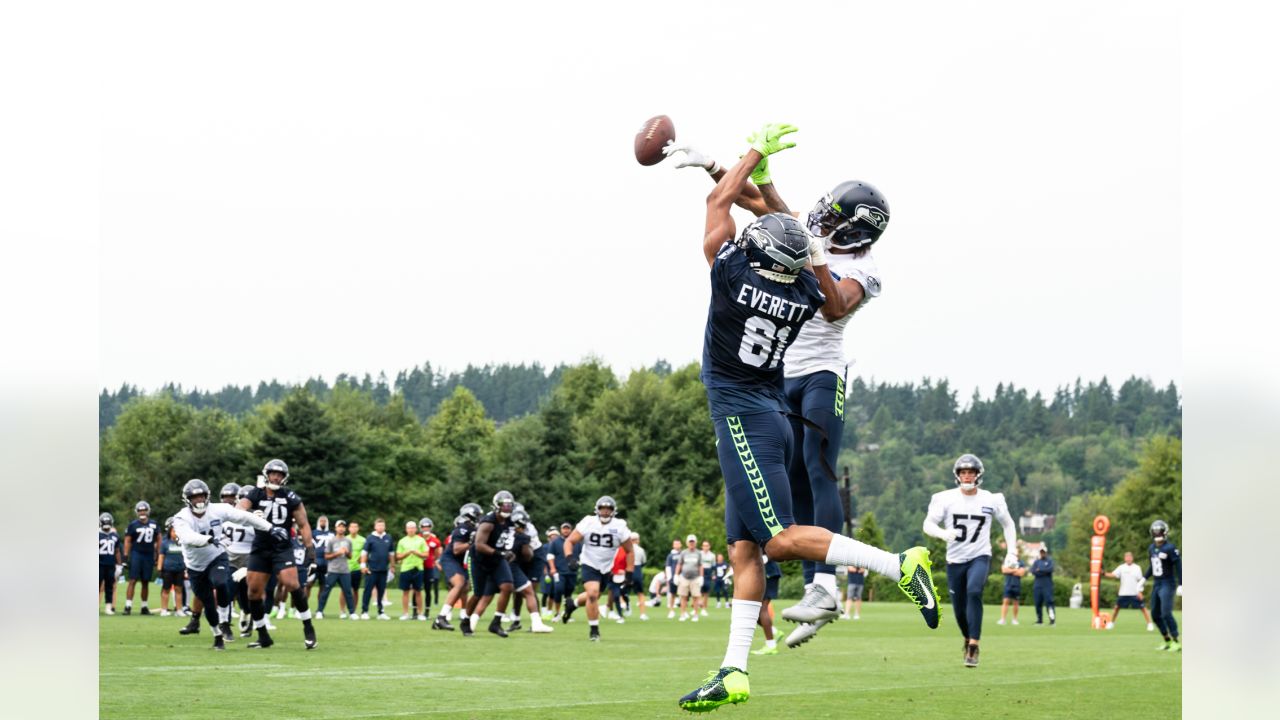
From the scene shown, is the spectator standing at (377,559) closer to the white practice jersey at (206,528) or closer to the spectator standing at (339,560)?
the spectator standing at (339,560)

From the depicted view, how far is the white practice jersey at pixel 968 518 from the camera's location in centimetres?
1856

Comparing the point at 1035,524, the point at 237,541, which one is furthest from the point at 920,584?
the point at 1035,524

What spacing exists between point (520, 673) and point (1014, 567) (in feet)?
21.7

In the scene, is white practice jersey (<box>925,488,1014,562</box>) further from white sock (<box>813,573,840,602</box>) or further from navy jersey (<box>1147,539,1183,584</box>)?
white sock (<box>813,573,840,602</box>)

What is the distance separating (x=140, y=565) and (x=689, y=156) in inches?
1060

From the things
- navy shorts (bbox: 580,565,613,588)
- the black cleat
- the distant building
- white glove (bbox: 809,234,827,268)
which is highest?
white glove (bbox: 809,234,827,268)

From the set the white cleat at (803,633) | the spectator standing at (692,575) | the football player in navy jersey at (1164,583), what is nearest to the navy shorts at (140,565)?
the spectator standing at (692,575)

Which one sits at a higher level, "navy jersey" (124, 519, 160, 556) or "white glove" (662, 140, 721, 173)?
"white glove" (662, 140, 721, 173)

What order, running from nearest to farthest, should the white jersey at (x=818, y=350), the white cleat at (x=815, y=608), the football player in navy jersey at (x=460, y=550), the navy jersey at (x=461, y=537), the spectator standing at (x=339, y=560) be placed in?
the white cleat at (x=815, y=608) → the white jersey at (x=818, y=350) → the football player in navy jersey at (x=460, y=550) → the navy jersey at (x=461, y=537) → the spectator standing at (x=339, y=560)

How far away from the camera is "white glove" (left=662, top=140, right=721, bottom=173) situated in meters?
9.15

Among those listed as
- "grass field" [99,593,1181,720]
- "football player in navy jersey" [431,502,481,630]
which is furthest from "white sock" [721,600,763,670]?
"football player in navy jersey" [431,502,481,630]

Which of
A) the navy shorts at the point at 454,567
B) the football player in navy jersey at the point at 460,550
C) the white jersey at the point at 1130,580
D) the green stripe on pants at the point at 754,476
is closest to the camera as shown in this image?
the green stripe on pants at the point at 754,476

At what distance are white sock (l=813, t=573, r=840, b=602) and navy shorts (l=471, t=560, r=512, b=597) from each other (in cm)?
1579

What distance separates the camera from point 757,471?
8.94 metres
